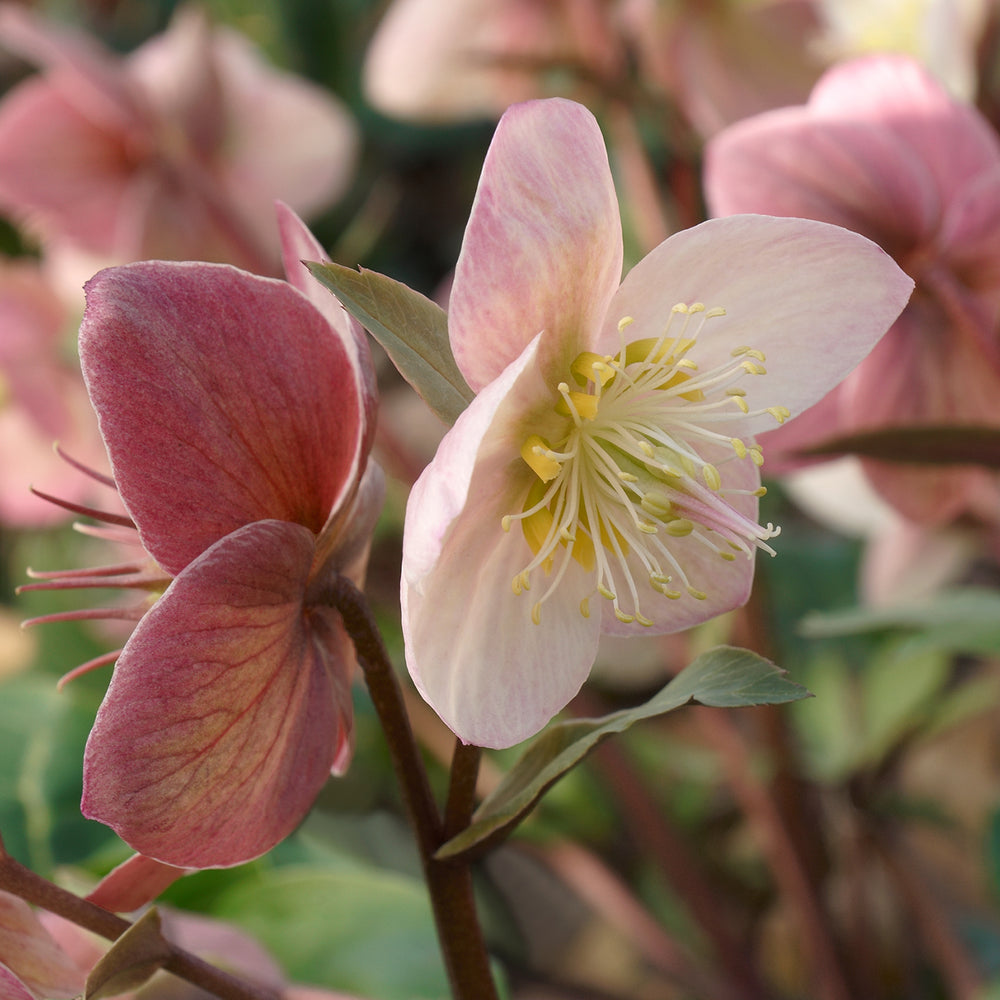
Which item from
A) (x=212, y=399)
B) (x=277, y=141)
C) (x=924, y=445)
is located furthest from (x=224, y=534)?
(x=277, y=141)

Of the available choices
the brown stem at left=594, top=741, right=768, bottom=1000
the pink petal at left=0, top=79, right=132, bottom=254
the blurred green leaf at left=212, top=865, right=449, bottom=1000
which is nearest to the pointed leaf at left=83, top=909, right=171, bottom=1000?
the blurred green leaf at left=212, top=865, right=449, bottom=1000

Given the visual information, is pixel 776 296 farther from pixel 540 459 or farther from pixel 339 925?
pixel 339 925

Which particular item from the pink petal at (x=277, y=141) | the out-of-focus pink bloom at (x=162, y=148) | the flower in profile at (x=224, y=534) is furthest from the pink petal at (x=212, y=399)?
the pink petal at (x=277, y=141)

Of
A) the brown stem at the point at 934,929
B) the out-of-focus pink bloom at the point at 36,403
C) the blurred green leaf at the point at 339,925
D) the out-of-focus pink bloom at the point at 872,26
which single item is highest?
the out-of-focus pink bloom at the point at 872,26

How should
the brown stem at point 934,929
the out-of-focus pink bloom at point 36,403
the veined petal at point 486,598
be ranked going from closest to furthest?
the veined petal at point 486,598 < the brown stem at point 934,929 < the out-of-focus pink bloom at point 36,403

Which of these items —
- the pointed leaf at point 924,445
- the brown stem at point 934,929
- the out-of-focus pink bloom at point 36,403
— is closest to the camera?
the pointed leaf at point 924,445

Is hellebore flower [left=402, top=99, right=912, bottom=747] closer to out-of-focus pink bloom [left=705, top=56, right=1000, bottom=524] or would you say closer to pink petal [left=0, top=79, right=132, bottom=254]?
out-of-focus pink bloom [left=705, top=56, right=1000, bottom=524]

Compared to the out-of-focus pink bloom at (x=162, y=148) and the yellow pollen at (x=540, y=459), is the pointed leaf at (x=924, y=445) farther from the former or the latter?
the out-of-focus pink bloom at (x=162, y=148)
